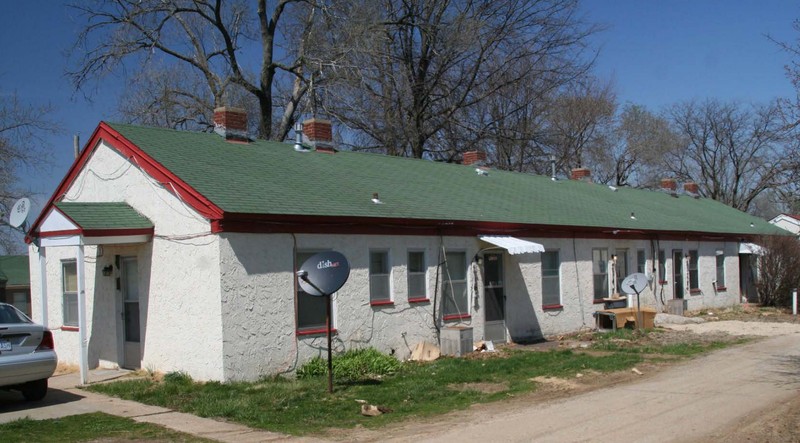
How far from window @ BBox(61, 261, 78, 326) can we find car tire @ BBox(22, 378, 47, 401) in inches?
142

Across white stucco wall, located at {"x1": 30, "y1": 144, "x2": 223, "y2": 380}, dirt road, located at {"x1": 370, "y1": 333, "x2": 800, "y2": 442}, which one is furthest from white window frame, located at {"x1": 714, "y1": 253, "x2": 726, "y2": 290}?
white stucco wall, located at {"x1": 30, "y1": 144, "x2": 223, "y2": 380}

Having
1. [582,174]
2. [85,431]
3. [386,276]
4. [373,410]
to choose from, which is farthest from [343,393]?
[582,174]

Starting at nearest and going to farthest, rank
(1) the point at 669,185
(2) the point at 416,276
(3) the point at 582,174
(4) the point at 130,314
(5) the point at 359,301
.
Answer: (4) the point at 130,314, (5) the point at 359,301, (2) the point at 416,276, (3) the point at 582,174, (1) the point at 669,185

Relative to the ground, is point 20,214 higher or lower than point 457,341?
higher

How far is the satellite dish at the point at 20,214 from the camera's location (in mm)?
14281

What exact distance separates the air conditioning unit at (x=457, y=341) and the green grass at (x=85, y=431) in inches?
296

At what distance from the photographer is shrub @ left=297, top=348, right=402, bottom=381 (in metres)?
12.7

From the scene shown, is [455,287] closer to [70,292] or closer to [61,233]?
[70,292]

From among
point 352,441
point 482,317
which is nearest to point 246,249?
point 352,441

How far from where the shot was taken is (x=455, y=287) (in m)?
16.3

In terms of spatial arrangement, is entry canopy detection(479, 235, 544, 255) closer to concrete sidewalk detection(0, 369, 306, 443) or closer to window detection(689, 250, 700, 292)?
concrete sidewalk detection(0, 369, 306, 443)

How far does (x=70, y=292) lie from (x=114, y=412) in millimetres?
5240

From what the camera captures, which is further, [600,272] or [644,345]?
[600,272]

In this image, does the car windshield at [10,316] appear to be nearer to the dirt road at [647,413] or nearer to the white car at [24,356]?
the white car at [24,356]
